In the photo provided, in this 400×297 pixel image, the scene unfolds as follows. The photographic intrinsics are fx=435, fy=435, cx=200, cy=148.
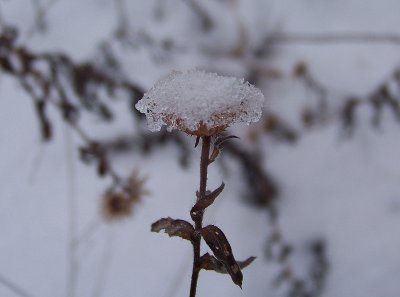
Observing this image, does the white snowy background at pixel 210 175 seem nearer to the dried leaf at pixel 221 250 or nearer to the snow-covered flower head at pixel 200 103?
the dried leaf at pixel 221 250

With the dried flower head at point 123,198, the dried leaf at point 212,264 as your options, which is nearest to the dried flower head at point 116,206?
the dried flower head at point 123,198

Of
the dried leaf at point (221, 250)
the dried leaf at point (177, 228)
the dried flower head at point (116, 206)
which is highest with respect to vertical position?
the dried flower head at point (116, 206)

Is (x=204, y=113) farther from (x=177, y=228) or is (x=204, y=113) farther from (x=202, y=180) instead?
(x=177, y=228)

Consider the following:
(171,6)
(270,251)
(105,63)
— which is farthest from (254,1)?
(270,251)

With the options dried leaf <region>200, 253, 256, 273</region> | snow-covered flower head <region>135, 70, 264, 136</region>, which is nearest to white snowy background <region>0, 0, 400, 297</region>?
dried leaf <region>200, 253, 256, 273</region>

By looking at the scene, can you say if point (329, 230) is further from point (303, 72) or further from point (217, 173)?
point (303, 72)

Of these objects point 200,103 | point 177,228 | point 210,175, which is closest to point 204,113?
point 200,103

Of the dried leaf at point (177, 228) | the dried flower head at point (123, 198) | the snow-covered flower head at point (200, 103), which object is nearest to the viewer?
the snow-covered flower head at point (200, 103)
